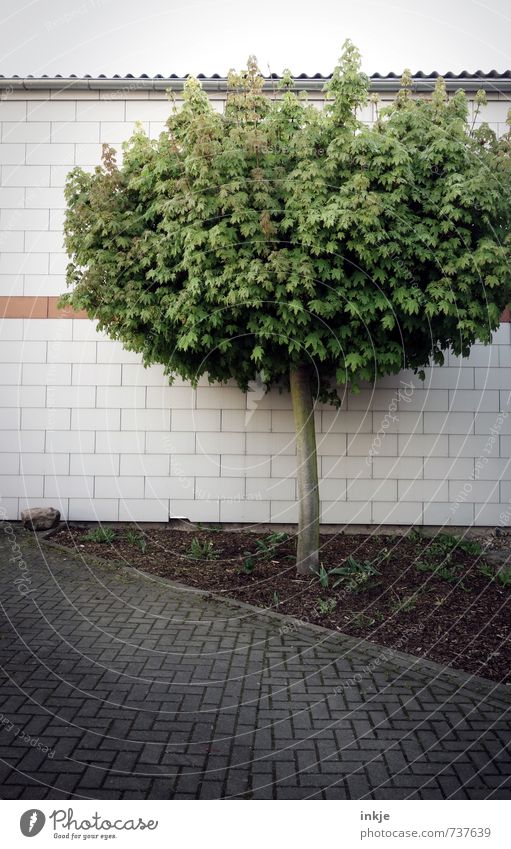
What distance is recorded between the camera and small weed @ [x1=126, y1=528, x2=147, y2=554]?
9.39 metres

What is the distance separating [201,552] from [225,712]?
4431 millimetres

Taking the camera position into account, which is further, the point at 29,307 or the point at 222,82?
the point at 29,307

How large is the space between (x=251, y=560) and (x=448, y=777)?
16.5ft

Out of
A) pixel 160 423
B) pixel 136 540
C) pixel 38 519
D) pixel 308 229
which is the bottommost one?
pixel 136 540

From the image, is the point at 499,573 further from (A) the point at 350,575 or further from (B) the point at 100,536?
(B) the point at 100,536

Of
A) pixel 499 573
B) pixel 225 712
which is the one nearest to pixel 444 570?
pixel 499 573

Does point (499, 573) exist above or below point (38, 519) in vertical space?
below

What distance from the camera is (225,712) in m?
4.61

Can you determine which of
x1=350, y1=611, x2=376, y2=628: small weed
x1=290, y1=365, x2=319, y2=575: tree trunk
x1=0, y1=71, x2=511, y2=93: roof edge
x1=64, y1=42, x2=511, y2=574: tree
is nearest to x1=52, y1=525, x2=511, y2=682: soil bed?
x1=350, y1=611, x2=376, y2=628: small weed

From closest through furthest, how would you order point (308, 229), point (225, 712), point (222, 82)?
1. point (225, 712)
2. point (308, 229)
3. point (222, 82)

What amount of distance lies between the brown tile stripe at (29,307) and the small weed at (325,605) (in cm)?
663

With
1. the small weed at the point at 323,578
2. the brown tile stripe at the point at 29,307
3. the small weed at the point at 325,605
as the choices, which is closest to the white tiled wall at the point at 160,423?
the brown tile stripe at the point at 29,307

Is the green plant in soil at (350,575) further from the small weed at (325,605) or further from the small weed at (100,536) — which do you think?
the small weed at (100,536)
